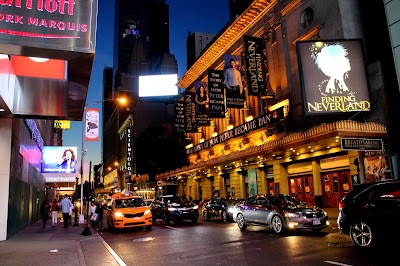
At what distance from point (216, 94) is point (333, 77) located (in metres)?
11.9

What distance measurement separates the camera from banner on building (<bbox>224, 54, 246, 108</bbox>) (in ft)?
95.1

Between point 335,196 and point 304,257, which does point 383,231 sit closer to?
point 304,257

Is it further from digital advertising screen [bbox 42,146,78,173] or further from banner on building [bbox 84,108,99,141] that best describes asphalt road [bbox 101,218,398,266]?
digital advertising screen [bbox 42,146,78,173]

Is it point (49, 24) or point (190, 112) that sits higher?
point (190, 112)

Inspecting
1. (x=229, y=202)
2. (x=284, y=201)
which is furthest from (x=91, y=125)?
(x=284, y=201)

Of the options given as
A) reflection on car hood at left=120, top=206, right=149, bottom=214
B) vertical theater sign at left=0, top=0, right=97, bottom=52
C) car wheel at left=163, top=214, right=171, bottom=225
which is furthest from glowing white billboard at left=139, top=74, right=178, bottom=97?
vertical theater sign at left=0, top=0, right=97, bottom=52

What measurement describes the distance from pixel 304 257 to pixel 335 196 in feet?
52.3

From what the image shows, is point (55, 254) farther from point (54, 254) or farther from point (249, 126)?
point (249, 126)

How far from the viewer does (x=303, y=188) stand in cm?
2697

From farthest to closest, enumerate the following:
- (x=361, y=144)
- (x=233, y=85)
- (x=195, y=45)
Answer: (x=195, y=45)
(x=233, y=85)
(x=361, y=144)

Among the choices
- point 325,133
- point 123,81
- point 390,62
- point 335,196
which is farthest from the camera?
point 123,81

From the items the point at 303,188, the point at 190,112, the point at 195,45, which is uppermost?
the point at 195,45

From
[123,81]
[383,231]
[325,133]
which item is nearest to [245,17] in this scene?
[325,133]

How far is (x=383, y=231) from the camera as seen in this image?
29.8 feet
